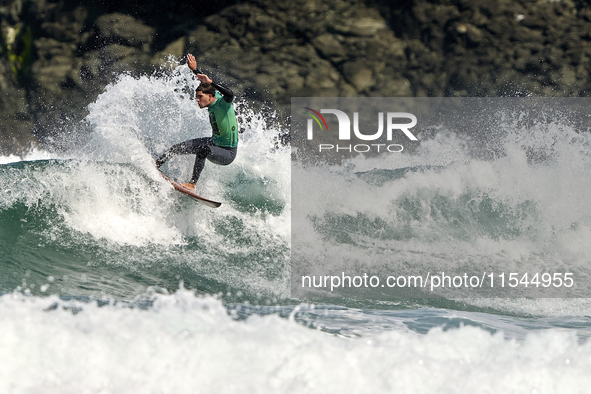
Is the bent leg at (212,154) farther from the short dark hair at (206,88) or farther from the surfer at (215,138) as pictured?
the short dark hair at (206,88)

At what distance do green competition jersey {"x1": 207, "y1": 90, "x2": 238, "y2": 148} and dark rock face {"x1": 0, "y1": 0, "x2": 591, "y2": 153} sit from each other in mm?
7251

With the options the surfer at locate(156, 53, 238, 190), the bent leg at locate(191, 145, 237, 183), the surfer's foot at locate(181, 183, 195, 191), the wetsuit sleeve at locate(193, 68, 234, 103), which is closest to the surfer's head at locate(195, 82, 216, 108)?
the surfer at locate(156, 53, 238, 190)

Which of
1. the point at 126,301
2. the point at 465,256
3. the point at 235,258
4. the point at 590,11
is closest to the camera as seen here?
the point at 126,301

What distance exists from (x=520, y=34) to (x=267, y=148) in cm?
770

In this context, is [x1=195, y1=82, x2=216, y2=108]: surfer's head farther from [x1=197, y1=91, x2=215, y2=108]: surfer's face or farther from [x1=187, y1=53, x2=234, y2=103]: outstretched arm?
[x1=187, y1=53, x2=234, y2=103]: outstretched arm

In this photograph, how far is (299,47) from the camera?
12.0 meters

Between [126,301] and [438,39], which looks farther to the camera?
[438,39]

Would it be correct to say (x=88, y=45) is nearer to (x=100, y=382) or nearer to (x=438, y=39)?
(x=438, y=39)

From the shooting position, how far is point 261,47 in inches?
479

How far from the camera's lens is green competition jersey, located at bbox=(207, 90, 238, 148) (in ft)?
15.8

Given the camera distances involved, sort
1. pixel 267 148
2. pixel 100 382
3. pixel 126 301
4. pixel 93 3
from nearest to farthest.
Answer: pixel 100 382 < pixel 126 301 < pixel 267 148 < pixel 93 3

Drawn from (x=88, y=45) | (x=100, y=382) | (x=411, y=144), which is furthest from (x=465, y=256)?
(x=88, y=45)

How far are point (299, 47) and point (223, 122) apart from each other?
7.69 m

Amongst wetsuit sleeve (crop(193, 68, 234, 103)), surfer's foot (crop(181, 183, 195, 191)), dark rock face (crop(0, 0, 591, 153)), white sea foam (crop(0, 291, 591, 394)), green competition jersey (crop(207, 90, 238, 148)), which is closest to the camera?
white sea foam (crop(0, 291, 591, 394))
